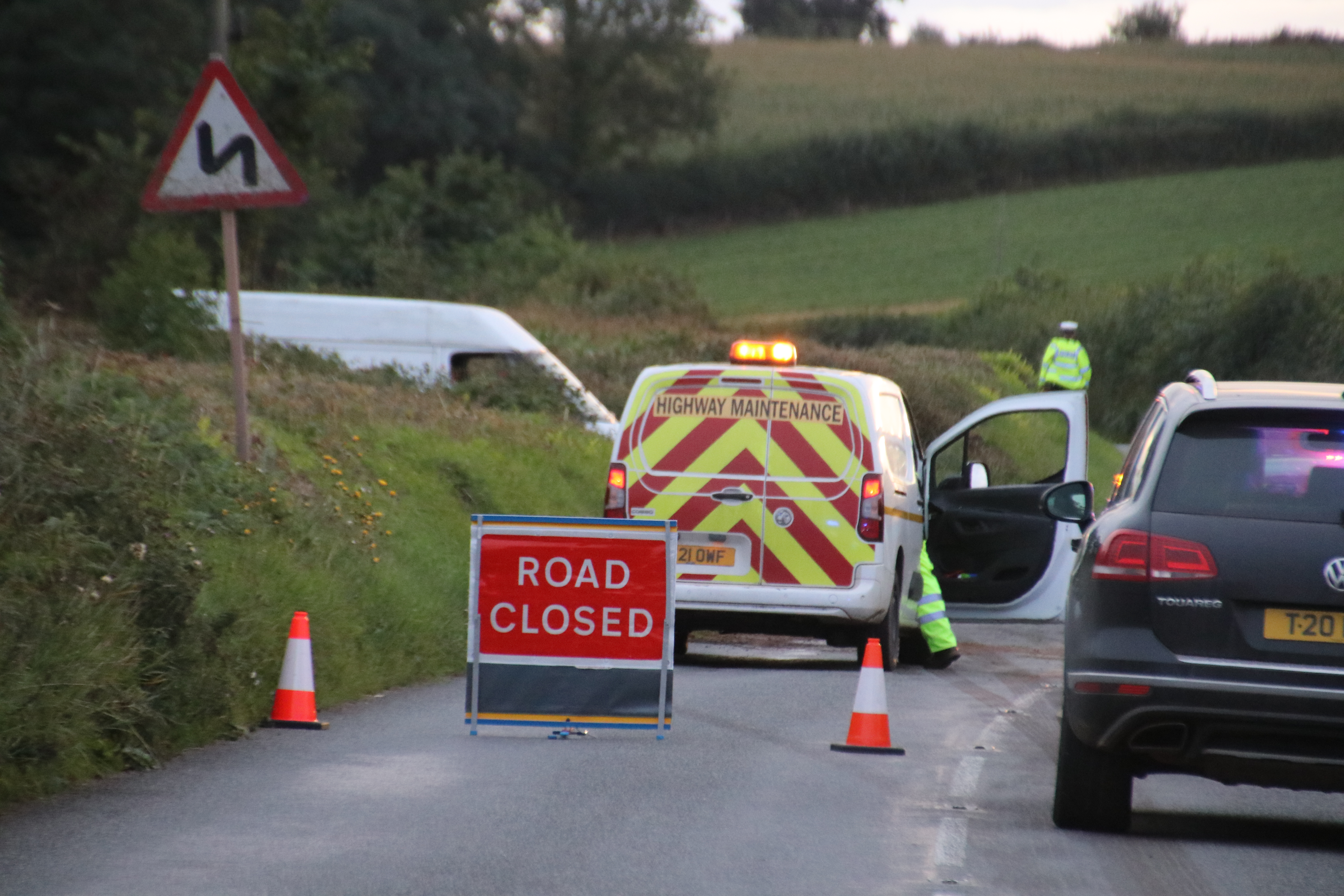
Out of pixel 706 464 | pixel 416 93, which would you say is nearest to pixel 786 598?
pixel 706 464

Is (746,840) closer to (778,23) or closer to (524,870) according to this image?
(524,870)

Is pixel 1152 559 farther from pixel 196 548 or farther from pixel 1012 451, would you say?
pixel 1012 451

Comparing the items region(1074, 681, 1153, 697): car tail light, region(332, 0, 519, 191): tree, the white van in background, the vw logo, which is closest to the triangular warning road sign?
region(1074, 681, 1153, 697): car tail light

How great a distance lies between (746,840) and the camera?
7484 millimetres

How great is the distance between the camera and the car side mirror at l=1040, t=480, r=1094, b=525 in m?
8.74

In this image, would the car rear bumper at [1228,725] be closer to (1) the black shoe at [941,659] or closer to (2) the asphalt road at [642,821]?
(2) the asphalt road at [642,821]

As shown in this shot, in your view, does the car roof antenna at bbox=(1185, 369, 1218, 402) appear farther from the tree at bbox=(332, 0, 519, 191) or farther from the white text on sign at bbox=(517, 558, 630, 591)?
the tree at bbox=(332, 0, 519, 191)

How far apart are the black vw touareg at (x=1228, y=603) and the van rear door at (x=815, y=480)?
536 centimetres

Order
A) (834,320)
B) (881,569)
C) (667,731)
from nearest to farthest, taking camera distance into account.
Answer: (667,731), (881,569), (834,320)

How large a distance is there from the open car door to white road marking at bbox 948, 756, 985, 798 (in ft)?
15.3

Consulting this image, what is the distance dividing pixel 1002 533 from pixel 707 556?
2.77 m

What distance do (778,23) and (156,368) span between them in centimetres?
11785

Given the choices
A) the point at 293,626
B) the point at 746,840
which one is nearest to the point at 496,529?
the point at 293,626

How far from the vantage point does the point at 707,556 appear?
42.9ft
